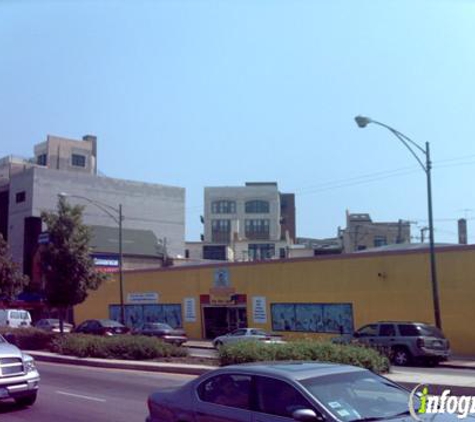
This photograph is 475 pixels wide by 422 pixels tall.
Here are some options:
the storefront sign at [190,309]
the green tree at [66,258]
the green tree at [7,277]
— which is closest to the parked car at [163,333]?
the green tree at [66,258]

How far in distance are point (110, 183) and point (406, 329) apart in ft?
185

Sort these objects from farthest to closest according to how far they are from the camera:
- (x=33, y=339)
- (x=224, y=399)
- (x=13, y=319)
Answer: (x=13, y=319), (x=33, y=339), (x=224, y=399)

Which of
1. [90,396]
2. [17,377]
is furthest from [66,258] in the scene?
[17,377]

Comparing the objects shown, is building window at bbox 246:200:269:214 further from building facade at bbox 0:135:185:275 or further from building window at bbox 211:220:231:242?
building facade at bbox 0:135:185:275

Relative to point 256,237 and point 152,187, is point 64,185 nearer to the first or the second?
point 152,187

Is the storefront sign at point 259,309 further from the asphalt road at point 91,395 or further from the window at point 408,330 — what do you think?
the asphalt road at point 91,395

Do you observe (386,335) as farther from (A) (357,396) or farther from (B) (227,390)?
(A) (357,396)

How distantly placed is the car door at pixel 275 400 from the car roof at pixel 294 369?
0.09m

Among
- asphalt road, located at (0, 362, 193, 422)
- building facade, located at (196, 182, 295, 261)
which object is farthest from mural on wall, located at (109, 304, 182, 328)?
building facade, located at (196, 182, 295, 261)

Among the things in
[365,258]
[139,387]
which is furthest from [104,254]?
[139,387]

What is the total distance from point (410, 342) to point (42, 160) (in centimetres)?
7509

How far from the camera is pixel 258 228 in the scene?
108750mm

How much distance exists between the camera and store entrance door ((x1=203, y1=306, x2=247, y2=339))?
4575cm

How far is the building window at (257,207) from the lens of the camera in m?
109
